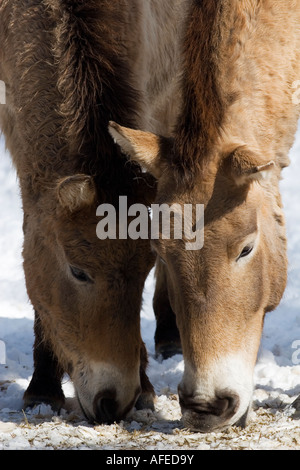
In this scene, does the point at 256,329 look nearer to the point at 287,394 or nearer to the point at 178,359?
the point at 287,394

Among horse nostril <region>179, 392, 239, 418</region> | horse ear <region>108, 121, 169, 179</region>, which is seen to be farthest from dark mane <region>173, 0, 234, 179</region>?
horse nostril <region>179, 392, 239, 418</region>

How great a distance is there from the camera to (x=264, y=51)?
5.32m

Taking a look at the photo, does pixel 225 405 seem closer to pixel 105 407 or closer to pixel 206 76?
pixel 105 407

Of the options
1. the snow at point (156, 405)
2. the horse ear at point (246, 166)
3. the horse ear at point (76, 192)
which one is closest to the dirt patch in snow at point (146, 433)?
the snow at point (156, 405)

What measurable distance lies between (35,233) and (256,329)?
164 centimetres

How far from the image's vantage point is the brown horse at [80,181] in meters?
4.94

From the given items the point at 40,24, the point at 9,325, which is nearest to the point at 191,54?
the point at 40,24

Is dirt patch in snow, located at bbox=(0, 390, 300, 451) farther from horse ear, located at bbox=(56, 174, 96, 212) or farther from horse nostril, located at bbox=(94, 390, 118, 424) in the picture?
horse ear, located at bbox=(56, 174, 96, 212)

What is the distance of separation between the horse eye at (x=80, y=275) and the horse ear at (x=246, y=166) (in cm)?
111

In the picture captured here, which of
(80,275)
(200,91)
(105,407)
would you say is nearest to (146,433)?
(105,407)

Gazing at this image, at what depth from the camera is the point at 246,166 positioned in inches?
180

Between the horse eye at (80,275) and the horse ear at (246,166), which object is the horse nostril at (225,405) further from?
the horse ear at (246,166)

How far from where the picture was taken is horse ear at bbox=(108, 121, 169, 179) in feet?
15.4

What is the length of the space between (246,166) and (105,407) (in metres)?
1.70
